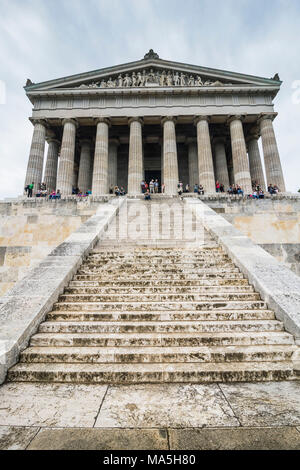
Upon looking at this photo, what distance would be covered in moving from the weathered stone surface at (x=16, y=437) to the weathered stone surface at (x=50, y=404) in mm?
83

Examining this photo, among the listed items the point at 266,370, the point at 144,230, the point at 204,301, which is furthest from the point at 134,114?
the point at 266,370

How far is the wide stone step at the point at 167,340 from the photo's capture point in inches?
165

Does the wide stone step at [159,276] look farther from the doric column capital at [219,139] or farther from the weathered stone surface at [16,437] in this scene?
the doric column capital at [219,139]

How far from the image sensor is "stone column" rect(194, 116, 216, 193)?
25.3m

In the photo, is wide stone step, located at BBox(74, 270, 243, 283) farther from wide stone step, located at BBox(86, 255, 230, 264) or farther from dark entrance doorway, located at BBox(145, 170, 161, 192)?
dark entrance doorway, located at BBox(145, 170, 161, 192)

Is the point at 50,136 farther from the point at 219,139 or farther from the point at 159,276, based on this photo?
the point at 159,276

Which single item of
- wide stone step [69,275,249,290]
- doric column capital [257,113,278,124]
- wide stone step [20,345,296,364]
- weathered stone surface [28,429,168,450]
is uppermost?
doric column capital [257,113,278,124]

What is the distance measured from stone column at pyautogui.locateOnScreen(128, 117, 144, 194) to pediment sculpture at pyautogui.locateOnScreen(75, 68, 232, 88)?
452 centimetres

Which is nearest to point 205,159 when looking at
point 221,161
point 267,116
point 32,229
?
point 221,161

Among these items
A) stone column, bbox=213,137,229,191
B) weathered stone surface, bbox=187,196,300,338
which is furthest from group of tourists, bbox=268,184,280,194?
weathered stone surface, bbox=187,196,300,338

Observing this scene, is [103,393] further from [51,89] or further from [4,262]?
[51,89]

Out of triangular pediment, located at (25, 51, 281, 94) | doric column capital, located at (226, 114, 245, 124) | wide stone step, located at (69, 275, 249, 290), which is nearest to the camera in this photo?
wide stone step, located at (69, 275, 249, 290)

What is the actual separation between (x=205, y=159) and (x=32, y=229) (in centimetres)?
1875

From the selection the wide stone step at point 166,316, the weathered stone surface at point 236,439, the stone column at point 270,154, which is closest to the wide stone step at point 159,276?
the wide stone step at point 166,316
